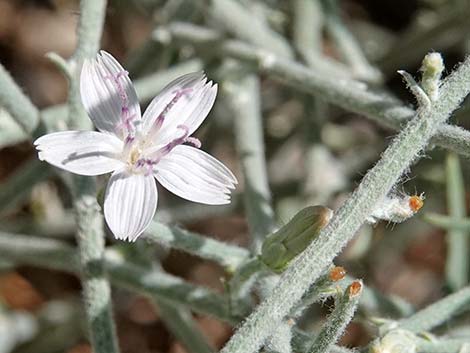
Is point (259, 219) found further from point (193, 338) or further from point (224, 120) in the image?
point (224, 120)

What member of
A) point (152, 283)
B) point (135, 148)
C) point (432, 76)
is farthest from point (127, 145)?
point (432, 76)

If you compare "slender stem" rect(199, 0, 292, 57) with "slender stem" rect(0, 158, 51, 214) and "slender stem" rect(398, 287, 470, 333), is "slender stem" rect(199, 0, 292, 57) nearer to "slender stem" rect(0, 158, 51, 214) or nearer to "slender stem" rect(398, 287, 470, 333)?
"slender stem" rect(0, 158, 51, 214)

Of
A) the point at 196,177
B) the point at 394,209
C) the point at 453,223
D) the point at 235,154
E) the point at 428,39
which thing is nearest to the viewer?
the point at 394,209

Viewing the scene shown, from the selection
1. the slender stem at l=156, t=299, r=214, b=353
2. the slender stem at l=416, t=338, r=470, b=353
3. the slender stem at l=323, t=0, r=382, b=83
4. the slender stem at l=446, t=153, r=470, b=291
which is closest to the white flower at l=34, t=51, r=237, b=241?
the slender stem at l=416, t=338, r=470, b=353

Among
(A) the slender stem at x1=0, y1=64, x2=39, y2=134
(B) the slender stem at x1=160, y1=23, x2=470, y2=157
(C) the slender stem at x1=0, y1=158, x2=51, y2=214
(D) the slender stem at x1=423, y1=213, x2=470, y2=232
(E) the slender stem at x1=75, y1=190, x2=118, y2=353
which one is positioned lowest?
(E) the slender stem at x1=75, y1=190, x2=118, y2=353

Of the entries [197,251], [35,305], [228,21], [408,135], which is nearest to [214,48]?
[228,21]

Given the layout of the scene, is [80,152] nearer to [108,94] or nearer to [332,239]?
[108,94]
